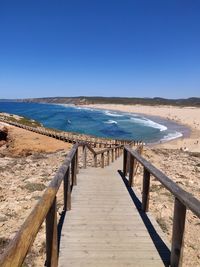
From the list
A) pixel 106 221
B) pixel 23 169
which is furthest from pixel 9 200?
pixel 23 169

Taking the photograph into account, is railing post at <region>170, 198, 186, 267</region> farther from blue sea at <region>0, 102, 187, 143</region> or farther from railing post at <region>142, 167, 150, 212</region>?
blue sea at <region>0, 102, 187, 143</region>

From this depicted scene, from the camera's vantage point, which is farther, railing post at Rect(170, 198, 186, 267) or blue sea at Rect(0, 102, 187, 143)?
blue sea at Rect(0, 102, 187, 143)

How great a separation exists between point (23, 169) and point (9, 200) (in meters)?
4.77

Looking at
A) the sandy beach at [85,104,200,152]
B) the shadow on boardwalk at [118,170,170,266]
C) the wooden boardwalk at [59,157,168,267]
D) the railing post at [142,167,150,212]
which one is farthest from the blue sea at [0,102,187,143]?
the railing post at [142,167,150,212]

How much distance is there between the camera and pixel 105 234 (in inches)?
196

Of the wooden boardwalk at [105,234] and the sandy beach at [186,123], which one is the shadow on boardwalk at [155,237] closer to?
the wooden boardwalk at [105,234]

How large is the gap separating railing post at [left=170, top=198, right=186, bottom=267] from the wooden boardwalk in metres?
0.24

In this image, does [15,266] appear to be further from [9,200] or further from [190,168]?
[190,168]

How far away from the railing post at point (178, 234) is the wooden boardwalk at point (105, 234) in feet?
0.80

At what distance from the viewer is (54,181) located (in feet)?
14.1

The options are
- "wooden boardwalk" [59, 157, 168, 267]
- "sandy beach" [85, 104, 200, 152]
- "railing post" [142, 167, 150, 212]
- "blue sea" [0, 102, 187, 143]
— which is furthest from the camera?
"blue sea" [0, 102, 187, 143]

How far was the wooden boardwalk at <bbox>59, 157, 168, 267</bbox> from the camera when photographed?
13.8ft

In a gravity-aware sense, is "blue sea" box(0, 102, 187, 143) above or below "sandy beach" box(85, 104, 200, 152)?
below

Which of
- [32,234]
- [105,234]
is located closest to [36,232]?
[32,234]
